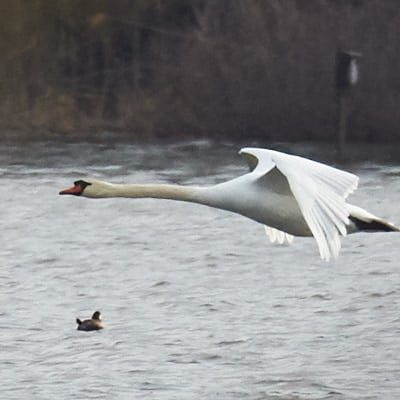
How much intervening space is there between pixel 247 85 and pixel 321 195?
18.3 m

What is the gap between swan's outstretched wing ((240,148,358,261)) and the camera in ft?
28.7

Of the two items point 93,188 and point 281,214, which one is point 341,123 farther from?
point 281,214

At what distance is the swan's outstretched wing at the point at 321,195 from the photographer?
28.7 ft

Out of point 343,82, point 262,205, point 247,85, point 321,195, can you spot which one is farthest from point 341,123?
point 321,195

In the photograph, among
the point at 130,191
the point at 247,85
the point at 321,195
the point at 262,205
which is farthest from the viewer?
the point at 247,85

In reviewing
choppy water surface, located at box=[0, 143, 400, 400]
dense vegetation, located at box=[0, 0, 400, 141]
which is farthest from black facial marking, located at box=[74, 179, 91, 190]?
dense vegetation, located at box=[0, 0, 400, 141]

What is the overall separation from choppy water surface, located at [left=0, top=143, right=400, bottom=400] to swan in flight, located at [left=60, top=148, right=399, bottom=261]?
125cm

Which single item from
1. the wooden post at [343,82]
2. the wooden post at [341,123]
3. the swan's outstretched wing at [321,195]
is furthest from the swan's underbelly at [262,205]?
the wooden post at [341,123]

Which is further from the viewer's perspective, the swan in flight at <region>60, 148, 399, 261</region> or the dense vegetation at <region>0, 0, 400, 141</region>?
the dense vegetation at <region>0, 0, 400, 141</region>

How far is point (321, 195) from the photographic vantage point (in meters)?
9.11

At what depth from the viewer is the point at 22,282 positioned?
1491 centimetres

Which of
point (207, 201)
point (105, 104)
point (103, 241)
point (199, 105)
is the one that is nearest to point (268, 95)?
point (199, 105)

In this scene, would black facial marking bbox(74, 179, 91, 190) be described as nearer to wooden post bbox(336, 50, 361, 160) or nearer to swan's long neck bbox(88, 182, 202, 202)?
swan's long neck bbox(88, 182, 202, 202)

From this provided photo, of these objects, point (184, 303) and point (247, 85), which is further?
point (247, 85)
